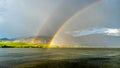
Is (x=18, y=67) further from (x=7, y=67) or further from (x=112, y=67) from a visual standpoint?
(x=112, y=67)

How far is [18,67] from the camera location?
4797 centimetres

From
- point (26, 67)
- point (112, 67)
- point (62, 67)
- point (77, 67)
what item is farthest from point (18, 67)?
point (112, 67)

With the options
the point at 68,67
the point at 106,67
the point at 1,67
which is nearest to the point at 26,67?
the point at 1,67

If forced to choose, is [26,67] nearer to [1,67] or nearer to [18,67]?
[18,67]

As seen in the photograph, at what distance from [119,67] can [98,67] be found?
497 cm

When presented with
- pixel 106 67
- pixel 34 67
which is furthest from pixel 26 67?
pixel 106 67

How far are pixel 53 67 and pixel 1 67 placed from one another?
11.8 m

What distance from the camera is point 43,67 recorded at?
155 feet

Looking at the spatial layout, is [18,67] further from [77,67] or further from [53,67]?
[77,67]

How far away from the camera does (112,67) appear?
48.3m

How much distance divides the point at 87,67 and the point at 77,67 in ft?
7.62

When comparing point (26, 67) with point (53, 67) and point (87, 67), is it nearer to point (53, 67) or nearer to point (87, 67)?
point (53, 67)

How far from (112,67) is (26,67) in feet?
63.5

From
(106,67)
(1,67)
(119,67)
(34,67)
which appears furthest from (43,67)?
(119,67)
